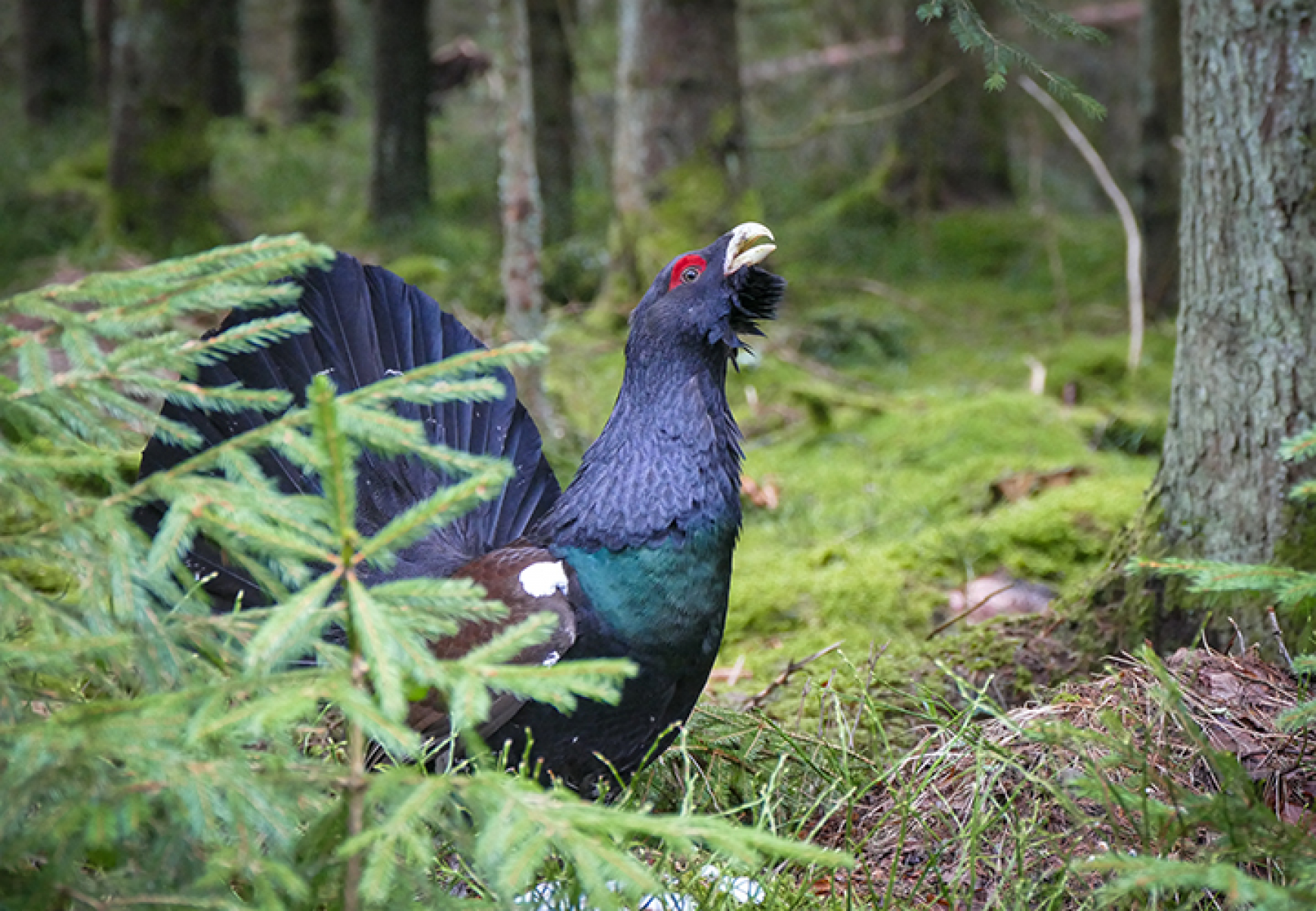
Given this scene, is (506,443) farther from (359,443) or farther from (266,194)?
(266,194)

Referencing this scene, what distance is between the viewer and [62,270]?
27.2 feet

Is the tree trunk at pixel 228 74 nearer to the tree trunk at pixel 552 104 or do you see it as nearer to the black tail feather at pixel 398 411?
the tree trunk at pixel 552 104

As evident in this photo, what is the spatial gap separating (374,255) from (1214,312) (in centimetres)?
856

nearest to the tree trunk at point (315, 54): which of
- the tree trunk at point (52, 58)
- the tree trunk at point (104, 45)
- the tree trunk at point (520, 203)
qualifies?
the tree trunk at point (104, 45)

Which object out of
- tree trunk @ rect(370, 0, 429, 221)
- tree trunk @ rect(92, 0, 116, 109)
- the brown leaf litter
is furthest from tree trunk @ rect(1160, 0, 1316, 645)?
tree trunk @ rect(92, 0, 116, 109)

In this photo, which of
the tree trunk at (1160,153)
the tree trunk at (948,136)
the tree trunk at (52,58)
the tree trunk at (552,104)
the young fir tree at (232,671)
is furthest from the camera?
the tree trunk at (52,58)

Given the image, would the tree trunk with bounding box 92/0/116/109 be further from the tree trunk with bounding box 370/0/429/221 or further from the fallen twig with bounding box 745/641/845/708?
the fallen twig with bounding box 745/641/845/708

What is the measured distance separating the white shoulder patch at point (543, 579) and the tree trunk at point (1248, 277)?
5.48ft

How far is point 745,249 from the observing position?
295 cm

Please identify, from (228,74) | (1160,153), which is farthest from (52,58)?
(1160,153)

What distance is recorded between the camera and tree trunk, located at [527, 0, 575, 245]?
1064 cm

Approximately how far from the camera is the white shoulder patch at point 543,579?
2.60 meters

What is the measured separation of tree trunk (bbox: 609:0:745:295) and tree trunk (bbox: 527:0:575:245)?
277 cm

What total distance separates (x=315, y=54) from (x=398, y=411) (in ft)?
52.6
